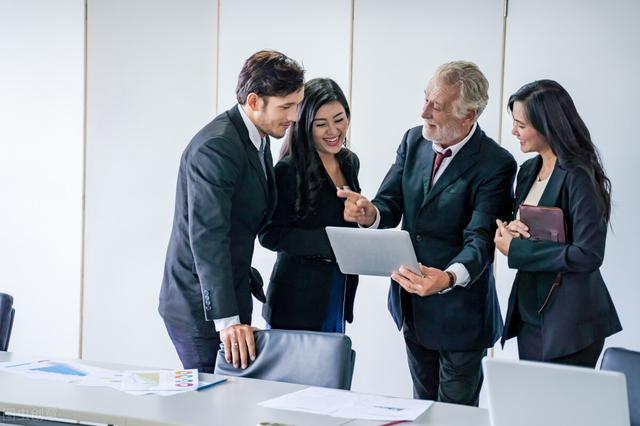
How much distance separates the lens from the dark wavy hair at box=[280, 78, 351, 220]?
3.62m

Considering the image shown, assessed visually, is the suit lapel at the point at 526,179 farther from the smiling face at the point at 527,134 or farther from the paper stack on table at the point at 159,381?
the paper stack on table at the point at 159,381

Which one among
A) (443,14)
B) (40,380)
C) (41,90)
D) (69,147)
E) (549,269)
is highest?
(443,14)

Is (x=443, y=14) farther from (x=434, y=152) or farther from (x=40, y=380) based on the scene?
(x=40, y=380)

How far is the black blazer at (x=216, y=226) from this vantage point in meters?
3.13

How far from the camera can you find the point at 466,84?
3.56 metres

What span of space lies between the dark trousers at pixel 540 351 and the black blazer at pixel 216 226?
A: 1046mm

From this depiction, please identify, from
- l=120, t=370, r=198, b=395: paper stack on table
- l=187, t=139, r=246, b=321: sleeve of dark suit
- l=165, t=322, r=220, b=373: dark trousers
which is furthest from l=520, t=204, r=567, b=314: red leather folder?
l=120, t=370, r=198, b=395: paper stack on table

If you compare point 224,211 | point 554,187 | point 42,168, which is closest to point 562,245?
point 554,187

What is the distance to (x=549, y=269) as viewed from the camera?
329 centimetres

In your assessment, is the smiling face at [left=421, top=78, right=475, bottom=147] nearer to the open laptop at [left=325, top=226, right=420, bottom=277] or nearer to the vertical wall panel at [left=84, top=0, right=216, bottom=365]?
the open laptop at [left=325, top=226, right=420, bottom=277]

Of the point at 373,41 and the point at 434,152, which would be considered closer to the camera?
the point at 434,152

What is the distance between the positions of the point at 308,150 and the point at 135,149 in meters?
2.36

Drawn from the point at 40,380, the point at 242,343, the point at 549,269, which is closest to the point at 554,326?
the point at 549,269

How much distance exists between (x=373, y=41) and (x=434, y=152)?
5.56 feet
